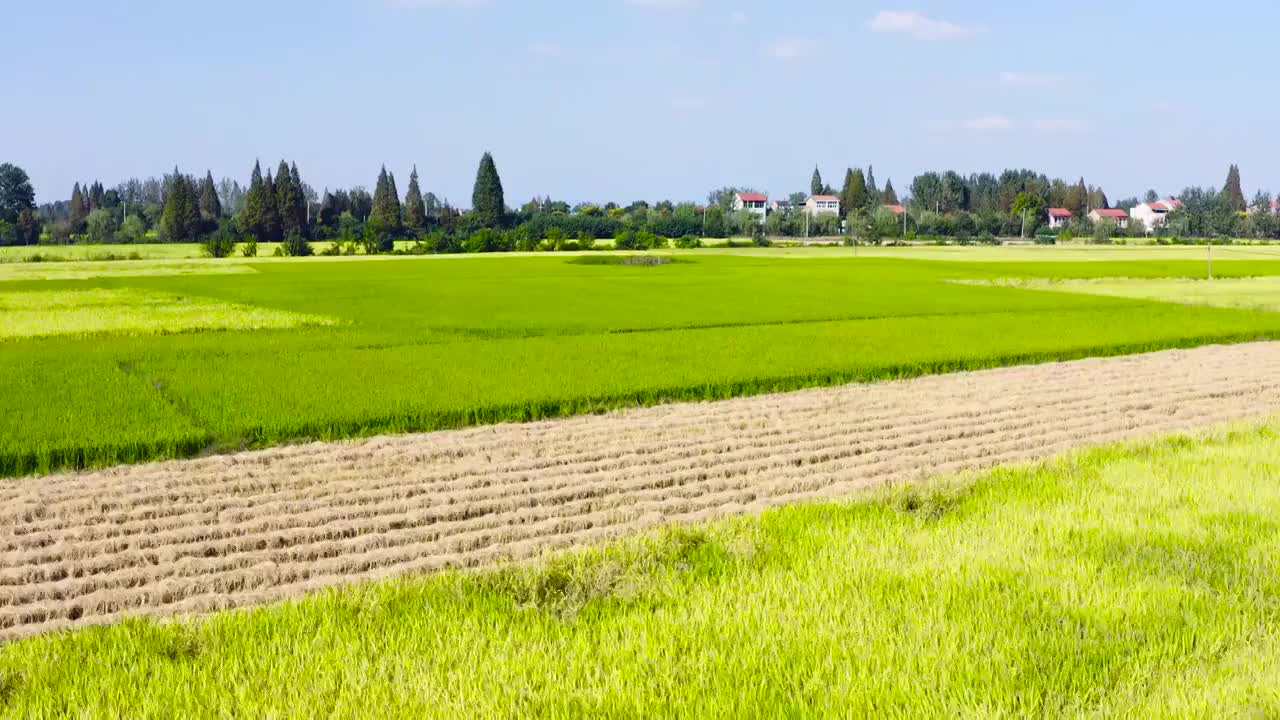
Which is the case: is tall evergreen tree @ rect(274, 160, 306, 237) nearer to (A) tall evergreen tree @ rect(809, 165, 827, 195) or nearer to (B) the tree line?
(B) the tree line

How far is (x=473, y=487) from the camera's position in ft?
31.1

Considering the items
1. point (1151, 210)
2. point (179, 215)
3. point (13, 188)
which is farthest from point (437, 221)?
point (1151, 210)

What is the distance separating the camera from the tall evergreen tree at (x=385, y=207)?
354ft

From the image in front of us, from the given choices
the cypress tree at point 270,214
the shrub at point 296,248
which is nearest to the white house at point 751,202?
the cypress tree at point 270,214

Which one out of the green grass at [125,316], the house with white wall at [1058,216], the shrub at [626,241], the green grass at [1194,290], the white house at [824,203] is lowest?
the green grass at [1194,290]

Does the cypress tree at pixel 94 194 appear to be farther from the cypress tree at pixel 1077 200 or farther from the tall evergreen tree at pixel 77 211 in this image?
the cypress tree at pixel 1077 200

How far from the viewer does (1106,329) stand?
23.8 m

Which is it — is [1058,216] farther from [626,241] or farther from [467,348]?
[467,348]

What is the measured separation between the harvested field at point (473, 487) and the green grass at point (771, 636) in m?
0.84

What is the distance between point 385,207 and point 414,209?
29.4ft

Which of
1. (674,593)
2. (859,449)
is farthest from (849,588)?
(859,449)

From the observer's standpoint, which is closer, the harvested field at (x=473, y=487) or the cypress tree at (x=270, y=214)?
the harvested field at (x=473, y=487)

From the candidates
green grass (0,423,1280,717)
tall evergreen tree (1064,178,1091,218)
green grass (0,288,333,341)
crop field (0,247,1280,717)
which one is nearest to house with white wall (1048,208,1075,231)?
tall evergreen tree (1064,178,1091,218)

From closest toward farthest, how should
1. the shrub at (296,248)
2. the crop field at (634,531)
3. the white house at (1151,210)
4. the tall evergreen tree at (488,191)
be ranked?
the crop field at (634,531) → the shrub at (296,248) → the tall evergreen tree at (488,191) → the white house at (1151,210)
